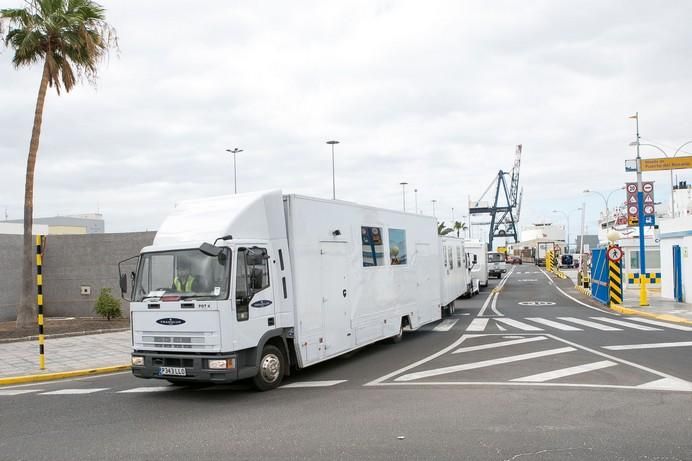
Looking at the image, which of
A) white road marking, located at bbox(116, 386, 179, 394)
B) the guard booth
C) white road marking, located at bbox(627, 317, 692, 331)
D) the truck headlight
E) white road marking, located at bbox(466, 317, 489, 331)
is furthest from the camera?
the guard booth

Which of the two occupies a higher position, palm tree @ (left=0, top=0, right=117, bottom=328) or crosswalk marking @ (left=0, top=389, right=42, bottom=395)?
palm tree @ (left=0, top=0, right=117, bottom=328)

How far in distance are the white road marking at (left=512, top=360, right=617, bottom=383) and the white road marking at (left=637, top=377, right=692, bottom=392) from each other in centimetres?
118

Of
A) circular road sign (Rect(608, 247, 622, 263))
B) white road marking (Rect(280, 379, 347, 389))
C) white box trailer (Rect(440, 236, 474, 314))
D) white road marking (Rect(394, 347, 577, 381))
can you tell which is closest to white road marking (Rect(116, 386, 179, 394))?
white road marking (Rect(280, 379, 347, 389))

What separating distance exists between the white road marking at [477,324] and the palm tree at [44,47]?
1258 centimetres

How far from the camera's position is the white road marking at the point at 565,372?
9180mm

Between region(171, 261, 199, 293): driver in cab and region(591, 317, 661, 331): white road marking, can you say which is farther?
region(591, 317, 661, 331): white road marking

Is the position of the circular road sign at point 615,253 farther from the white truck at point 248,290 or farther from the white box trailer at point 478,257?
the white truck at point 248,290

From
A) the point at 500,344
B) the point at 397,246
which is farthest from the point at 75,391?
the point at 500,344

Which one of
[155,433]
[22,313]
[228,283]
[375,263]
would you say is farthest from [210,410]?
[22,313]

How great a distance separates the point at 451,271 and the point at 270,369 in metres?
12.7

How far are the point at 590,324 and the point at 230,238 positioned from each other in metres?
12.5

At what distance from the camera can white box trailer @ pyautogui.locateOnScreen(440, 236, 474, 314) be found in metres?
18.7

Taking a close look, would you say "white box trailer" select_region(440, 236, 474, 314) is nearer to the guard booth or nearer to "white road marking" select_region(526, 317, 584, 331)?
"white road marking" select_region(526, 317, 584, 331)

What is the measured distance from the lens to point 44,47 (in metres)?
17.4
